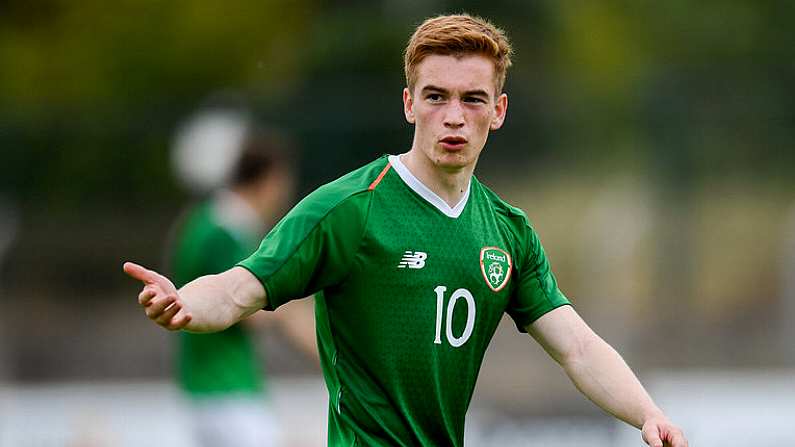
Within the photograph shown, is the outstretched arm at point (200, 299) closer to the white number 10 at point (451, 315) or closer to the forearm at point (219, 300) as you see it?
the forearm at point (219, 300)

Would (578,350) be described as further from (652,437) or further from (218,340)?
(218,340)

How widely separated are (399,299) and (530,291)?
54 cm

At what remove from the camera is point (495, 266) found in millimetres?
4730

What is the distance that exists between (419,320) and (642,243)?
8.03m

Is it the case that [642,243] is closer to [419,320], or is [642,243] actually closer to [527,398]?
[527,398]

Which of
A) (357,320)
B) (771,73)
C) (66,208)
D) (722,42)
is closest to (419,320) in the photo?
(357,320)

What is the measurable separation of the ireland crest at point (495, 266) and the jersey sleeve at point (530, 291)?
75 millimetres

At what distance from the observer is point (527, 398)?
478 inches

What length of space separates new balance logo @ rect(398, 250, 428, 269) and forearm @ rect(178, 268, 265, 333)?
53 centimetres

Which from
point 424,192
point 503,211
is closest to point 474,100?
point 424,192

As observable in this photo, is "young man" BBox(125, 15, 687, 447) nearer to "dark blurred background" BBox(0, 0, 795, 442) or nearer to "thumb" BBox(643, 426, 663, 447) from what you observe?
"thumb" BBox(643, 426, 663, 447)

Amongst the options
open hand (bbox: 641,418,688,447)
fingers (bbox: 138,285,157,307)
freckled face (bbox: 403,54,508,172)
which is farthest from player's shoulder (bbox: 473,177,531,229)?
fingers (bbox: 138,285,157,307)

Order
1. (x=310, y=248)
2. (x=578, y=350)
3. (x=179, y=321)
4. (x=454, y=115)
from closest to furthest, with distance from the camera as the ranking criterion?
(x=179, y=321) < (x=310, y=248) < (x=454, y=115) < (x=578, y=350)

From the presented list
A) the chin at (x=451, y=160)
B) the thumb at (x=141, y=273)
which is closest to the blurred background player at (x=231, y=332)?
the chin at (x=451, y=160)
